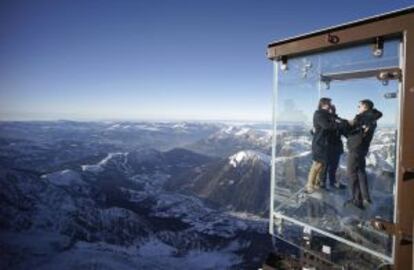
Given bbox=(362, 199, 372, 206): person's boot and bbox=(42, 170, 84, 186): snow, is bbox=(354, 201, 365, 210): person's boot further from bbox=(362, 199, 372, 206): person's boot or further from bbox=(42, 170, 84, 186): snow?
bbox=(42, 170, 84, 186): snow

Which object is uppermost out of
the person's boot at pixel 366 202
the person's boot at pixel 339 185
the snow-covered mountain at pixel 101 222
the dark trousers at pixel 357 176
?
the dark trousers at pixel 357 176

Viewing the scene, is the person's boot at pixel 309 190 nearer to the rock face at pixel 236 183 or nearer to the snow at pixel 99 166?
the snow at pixel 99 166

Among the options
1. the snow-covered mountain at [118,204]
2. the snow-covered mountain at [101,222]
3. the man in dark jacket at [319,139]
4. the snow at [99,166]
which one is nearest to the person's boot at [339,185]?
the man in dark jacket at [319,139]

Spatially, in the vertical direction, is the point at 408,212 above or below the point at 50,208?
above

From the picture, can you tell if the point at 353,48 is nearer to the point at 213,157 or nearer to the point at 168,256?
the point at 168,256

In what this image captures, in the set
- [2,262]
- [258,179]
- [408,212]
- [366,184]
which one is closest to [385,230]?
[408,212]

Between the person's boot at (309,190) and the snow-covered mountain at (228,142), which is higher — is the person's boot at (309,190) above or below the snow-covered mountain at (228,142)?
above

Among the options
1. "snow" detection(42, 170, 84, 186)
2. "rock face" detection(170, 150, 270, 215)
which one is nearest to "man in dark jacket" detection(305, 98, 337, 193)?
"snow" detection(42, 170, 84, 186)
